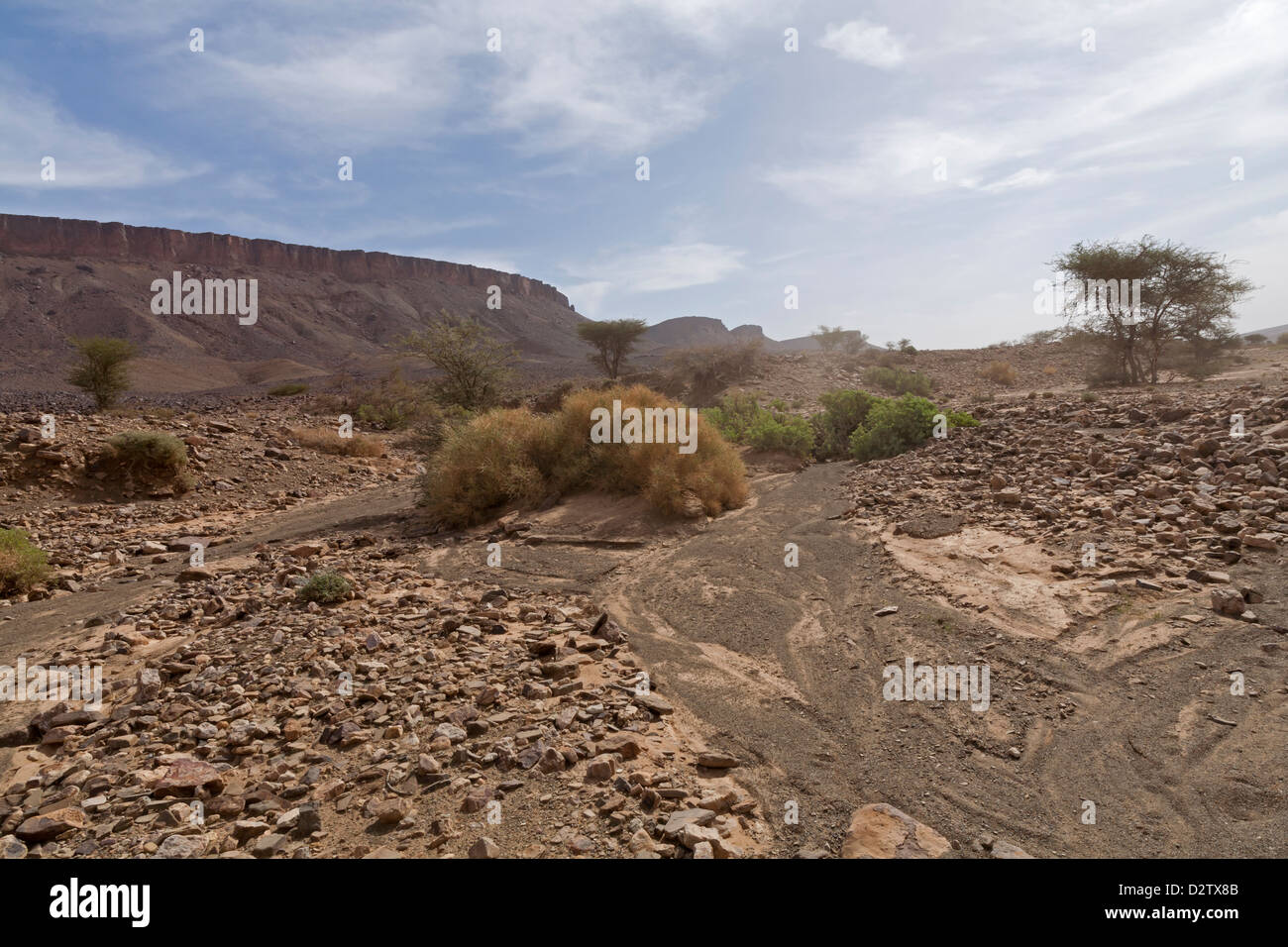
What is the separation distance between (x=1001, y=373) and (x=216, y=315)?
68348 millimetres

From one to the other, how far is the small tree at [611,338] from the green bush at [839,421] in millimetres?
18642

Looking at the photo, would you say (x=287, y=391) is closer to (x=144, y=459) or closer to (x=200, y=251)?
(x=144, y=459)

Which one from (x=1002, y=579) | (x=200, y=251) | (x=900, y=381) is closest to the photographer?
(x=1002, y=579)

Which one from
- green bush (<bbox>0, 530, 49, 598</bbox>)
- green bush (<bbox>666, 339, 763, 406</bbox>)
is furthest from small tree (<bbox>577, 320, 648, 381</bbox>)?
green bush (<bbox>0, 530, 49, 598</bbox>)

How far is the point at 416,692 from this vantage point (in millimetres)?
4113

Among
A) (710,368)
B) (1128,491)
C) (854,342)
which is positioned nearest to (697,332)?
(854,342)

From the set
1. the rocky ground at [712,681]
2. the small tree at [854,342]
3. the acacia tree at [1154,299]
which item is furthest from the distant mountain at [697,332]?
the rocky ground at [712,681]

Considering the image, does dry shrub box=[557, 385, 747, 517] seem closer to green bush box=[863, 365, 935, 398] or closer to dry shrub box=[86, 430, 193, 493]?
dry shrub box=[86, 430, 193, 493]

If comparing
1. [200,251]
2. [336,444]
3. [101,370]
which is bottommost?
[336,444]

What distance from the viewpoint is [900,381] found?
22594 mm

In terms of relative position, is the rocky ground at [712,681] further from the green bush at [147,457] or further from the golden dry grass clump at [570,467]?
the green bush at [147,457]

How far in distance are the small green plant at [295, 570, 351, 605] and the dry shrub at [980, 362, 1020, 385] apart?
2504 centimetres

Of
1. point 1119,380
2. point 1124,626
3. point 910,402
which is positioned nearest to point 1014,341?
point 1119,380

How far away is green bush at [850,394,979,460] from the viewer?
1230 cm
